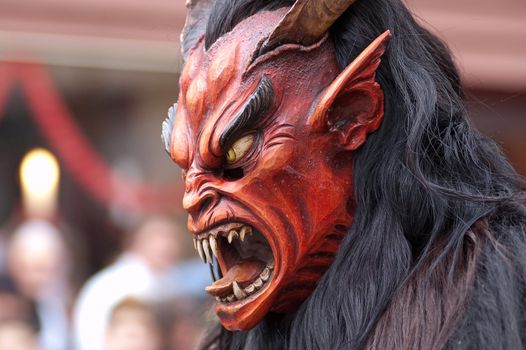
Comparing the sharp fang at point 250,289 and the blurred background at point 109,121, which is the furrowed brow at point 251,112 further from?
the blurred background at point 109,121

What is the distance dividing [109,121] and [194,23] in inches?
132

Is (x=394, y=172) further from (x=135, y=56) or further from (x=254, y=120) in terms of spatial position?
(x=135, y=56)

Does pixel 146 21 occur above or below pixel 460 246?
above

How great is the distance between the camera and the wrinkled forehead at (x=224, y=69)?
2160 millimetres

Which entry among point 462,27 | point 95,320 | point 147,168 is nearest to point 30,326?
point 95,320

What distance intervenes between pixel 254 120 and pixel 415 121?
0.30 metres

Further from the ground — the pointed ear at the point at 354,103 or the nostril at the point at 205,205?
the pointed ear at the point at 354,103

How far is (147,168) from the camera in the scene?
5.75 m

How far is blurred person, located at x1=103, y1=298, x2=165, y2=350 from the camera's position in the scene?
14.5 feet

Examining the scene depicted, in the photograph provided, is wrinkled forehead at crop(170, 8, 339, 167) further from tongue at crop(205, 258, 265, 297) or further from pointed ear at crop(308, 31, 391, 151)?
tongue at crop(205, 258, 265, 297)

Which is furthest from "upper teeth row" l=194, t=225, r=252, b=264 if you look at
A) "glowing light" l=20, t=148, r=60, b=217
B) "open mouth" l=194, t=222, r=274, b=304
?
"glowing light" l=20, t=148, r=60, b=217

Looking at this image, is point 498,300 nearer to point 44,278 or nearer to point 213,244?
point 213,244

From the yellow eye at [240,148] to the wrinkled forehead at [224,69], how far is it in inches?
2.8

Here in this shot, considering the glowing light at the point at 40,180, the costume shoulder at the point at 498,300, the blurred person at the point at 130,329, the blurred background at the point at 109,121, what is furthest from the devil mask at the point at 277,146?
the glowing light at the point at 40,180
